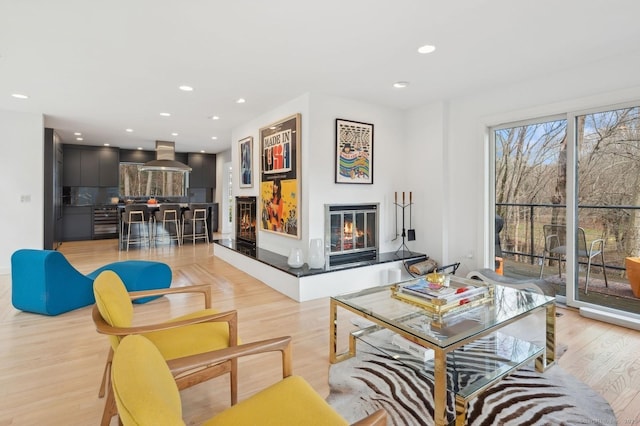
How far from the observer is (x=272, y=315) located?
3.46m

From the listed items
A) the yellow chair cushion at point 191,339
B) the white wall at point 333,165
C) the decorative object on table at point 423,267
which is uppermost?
the white wall at point 333,165

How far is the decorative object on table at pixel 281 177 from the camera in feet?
Answer: 15.2

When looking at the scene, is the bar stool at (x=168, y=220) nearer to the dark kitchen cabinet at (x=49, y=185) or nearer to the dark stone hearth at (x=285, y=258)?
the dark kitchen cabinet at (x=49, y=185)

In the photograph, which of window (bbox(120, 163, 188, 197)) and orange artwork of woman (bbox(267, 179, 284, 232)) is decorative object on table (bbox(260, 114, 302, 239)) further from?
window (bbox(120, 163, 188, 197))

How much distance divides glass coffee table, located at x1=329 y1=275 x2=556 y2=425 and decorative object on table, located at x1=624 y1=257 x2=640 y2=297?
169 centimetres

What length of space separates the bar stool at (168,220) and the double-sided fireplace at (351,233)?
499 centimetres

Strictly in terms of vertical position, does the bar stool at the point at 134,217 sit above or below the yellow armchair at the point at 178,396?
above

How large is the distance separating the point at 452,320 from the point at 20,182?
260 inches

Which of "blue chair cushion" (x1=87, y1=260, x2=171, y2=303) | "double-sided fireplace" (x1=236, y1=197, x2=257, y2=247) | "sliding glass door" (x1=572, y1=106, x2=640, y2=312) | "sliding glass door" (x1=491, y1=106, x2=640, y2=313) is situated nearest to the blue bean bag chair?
Answer: "blue chair cushion" (x1=87, y1=260, x2=171, y2=303)

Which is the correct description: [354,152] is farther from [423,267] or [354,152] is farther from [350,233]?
[423,267]

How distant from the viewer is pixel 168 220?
8188 millimetres

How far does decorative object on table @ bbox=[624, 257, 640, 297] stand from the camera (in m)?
3.34

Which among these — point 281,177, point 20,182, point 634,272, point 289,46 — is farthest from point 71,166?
point 634,272

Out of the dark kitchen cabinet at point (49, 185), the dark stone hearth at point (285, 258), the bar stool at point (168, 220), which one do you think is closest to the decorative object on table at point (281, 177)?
the dark stone hearth at point (285, 258)
